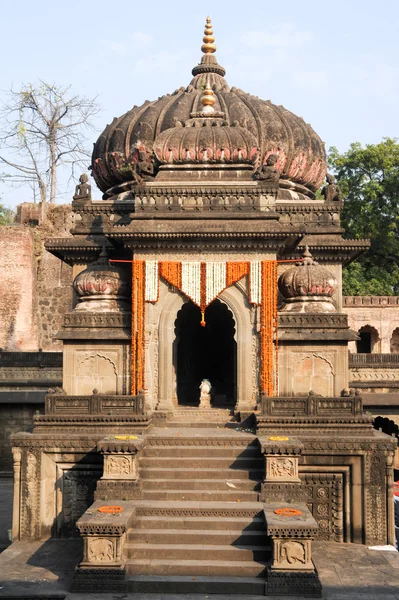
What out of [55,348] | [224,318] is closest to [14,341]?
[55,348]

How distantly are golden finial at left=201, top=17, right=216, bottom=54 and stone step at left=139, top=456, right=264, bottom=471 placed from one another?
17.0 meters

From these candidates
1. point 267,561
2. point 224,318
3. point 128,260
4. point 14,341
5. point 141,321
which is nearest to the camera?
point 267,561

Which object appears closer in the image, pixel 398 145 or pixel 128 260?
pixel 128 260

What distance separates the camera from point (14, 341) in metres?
34.1

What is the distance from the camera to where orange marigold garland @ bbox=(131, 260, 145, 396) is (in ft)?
50.5

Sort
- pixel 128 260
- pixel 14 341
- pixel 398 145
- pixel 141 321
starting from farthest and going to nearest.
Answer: pixel 398 145 → pixel 14 341 → pixel 128 260 → pixel 141 321

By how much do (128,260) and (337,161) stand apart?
28959 millimetres

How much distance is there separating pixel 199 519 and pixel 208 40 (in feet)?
62.0

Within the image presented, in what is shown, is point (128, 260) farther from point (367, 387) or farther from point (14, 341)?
point (14, 341)

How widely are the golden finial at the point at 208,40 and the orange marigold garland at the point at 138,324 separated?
12789 millimetres

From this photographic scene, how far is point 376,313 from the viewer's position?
3941 centimetres

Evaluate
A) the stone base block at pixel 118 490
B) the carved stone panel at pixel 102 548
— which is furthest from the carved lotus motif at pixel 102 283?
the carved stone panel at pixel 102 548

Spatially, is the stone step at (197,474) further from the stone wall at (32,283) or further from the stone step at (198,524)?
the stone wall at (32,283)

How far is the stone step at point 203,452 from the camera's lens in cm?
1333
